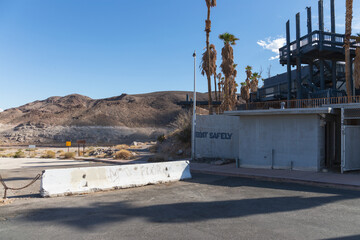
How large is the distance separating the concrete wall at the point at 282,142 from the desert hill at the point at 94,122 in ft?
122

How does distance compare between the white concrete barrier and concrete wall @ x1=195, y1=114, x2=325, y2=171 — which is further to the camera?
concrete wall @ x1=195, y1=114, x2=325, y2=171

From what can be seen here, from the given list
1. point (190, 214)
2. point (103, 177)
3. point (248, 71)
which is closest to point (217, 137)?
point (103, 177)

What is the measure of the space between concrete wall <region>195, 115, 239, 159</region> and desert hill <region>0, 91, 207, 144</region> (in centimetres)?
3269

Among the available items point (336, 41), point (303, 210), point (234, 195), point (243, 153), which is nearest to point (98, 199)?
point (234, 195)

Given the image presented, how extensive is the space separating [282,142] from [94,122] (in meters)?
73.2

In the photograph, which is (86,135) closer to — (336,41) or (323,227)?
(336,41)

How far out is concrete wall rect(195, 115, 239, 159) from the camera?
1836cm

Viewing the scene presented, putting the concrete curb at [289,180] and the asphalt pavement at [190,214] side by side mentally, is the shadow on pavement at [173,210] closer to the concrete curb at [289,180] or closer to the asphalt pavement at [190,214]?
the asphalt pavement at [190,214]

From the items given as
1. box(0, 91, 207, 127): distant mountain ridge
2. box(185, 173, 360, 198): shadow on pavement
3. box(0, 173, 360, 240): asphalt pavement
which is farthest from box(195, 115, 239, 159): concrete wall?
box(0, 91, 207, 127): distant mountain ridge

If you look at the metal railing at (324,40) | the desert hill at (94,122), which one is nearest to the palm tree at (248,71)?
the desert hill at (94,122)

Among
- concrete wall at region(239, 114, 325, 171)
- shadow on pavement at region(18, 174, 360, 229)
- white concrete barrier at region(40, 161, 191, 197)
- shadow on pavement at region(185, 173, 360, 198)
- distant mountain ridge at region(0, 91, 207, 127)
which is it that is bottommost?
shadow on pavement at region(185, 173, 360, 198)

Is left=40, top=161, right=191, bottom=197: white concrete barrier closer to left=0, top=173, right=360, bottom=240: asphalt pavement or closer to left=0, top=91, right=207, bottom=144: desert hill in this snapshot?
left=0, top=173, right=360, bottom=240: asphalt pavement

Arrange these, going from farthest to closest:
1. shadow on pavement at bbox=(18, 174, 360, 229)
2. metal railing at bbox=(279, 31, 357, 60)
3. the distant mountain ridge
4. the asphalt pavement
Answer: the distant mountain ridge < metal railing at bbox=(279, 31, 357, 60) < shadow on pavement at bbox=(18, 174, 360, 229) < the asphalt pavement

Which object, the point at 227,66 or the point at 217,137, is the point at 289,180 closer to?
the point at 217,137
